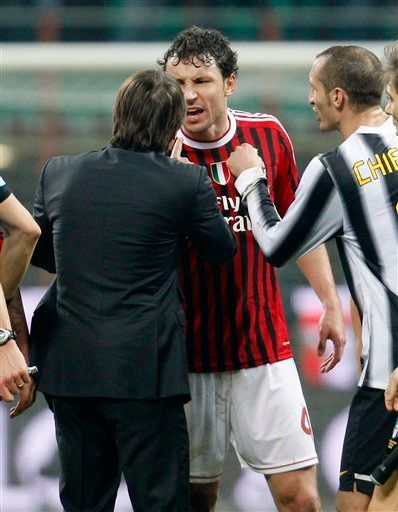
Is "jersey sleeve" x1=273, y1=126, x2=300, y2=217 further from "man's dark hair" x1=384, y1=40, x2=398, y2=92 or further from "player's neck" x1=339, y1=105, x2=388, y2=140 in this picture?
"man's dark hair" x1=384, y1=40, x2=398, y2=92

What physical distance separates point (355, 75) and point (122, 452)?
1.12 m

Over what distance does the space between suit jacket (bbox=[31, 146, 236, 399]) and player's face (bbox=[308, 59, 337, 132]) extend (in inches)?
14.3

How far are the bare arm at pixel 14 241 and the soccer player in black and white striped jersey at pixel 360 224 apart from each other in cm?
59

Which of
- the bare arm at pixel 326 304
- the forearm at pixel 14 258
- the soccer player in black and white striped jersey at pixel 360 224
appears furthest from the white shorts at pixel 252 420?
the forearm at pixel 14 258

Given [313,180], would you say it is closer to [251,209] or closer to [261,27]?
[251,209]

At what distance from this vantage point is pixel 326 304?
3.65 meters

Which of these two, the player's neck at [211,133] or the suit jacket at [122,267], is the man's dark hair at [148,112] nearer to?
the suit jacket at [122,267]

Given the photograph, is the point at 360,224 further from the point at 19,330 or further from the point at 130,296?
the point at 19,330

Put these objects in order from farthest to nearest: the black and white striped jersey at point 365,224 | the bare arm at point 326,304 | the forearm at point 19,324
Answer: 1. the bare arm at point 326,304
2. the forearm at point 19,324
3. the black and white striped jersey at point 365,224

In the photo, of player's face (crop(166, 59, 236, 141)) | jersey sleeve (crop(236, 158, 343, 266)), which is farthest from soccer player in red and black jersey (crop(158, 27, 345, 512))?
jersey sleeve (crop(236, 158, 343, 266))

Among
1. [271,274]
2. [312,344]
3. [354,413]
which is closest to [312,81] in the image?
[271,274]

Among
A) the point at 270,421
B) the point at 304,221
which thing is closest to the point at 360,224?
the point at 304,221

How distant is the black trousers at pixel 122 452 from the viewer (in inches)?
119

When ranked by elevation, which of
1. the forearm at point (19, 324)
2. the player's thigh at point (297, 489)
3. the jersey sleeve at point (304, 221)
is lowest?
the player's thigh at point (297, 489)
